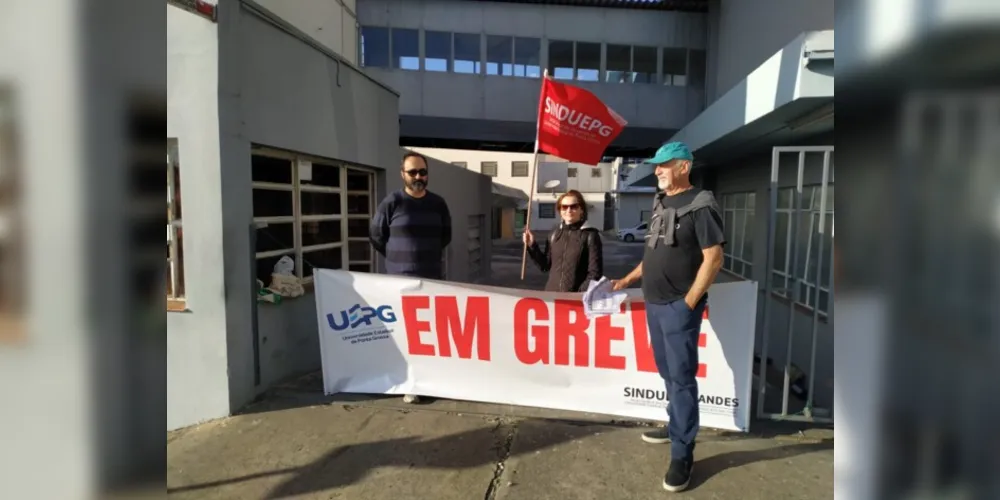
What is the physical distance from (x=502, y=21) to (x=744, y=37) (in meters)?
8.92

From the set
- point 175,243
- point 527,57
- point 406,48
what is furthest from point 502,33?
point 175,243

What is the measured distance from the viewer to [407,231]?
4.55m

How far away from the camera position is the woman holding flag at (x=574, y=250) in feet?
14.1

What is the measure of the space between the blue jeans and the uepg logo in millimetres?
2281

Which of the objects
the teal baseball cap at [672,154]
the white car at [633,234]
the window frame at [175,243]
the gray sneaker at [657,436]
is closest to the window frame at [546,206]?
the white car at [633,234]

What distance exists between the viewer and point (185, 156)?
12.7ft

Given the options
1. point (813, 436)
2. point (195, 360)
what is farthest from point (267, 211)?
point (813, 436)

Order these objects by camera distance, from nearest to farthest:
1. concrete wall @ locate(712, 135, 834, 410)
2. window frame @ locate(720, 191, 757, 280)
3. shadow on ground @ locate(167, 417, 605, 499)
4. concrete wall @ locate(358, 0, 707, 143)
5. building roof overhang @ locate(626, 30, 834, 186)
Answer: shadow on ground @ locate(167, 417, 605, 499) < building roof overhang @ locate(626, 30, 834, 186) < concrete wall @ locate(712, 135, 834, 410) < window frame @ locate(720, 191, 757, 280) < concrete wall @ locate(358, 0, 707, 143)

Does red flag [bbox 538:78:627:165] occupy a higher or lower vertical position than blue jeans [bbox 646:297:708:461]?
higher

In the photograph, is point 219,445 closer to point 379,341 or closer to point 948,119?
point 379,341

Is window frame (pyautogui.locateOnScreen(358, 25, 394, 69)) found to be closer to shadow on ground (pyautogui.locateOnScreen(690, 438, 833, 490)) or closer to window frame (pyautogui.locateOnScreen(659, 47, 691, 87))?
window frame (pyautogui.locateOnScreen(659, 47, 691, 87))

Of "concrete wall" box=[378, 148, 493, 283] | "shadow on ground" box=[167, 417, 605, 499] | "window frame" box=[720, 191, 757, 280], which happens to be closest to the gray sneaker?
"shadow on ground" box=[167, 417, 605, 499]

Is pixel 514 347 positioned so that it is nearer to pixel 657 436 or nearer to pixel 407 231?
pixel 657 436

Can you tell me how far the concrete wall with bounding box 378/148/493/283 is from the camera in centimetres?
965
